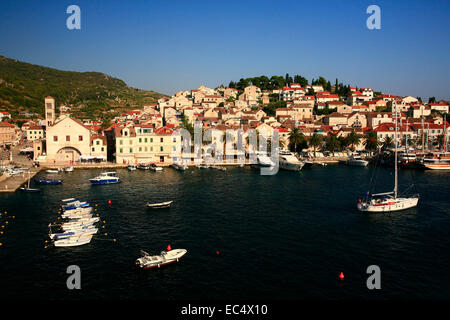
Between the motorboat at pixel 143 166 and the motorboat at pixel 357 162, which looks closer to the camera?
the motorboat at pixel 143 166

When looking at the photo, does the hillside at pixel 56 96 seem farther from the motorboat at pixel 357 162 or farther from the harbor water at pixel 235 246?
the harbor water at pixel 235 246

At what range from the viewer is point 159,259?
73.7 feet

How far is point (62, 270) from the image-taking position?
22000 mm

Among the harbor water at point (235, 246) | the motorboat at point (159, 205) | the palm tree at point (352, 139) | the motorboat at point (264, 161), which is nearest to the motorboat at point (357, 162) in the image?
the palm tree at point (352, 139)

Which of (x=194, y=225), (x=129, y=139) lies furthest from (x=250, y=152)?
(x=194, y=225)

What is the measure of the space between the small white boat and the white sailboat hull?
26.3 meters

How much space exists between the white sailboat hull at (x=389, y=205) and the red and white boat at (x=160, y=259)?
67.0ft

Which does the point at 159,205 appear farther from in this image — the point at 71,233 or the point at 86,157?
the point at 86,157

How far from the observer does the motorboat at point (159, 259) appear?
22109mm

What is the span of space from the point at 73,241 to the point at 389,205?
3037 centimetres

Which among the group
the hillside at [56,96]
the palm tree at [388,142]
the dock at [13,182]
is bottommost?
the dock at [13,182]

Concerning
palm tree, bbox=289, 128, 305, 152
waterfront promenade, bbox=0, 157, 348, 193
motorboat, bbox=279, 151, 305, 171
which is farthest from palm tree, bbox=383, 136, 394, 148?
motorboat, bbox=279, 151, 305, 171

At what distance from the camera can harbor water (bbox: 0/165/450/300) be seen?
1992 cm
